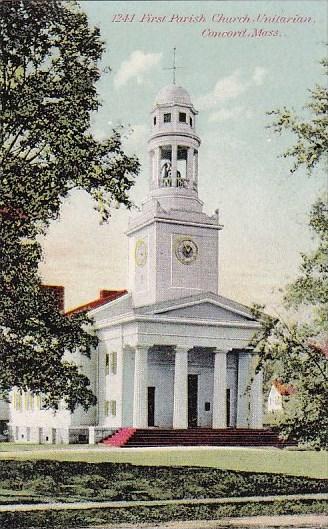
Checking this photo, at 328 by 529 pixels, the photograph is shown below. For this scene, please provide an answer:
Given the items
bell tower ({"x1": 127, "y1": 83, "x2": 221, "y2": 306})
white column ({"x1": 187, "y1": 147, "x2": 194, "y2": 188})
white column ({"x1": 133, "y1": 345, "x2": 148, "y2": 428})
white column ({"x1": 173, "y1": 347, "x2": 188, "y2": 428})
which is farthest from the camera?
white column ({"x1": 173, "y1": 347, "x2": 188, "y2": 428})

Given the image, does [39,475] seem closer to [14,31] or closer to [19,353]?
[19,353]

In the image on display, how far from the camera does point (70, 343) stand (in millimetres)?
14094

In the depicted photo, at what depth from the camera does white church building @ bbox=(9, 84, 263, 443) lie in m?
16.2

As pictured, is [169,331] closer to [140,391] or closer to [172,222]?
[172,222]

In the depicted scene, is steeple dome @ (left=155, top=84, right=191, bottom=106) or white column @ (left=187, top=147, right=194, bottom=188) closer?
steeple dome @ (left=155, top=84, right=191, bottom=106)

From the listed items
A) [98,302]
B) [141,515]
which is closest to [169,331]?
[98,302]

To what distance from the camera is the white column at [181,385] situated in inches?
864

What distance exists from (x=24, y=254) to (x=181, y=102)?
3572 millimetres

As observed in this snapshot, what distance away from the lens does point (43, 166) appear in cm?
1364

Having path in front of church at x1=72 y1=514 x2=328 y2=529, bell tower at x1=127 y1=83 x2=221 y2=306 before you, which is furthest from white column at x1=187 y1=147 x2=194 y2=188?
path in front of church at x1=72 y1=514 x2=328 y2=529

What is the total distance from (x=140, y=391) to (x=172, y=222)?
4.26 meters

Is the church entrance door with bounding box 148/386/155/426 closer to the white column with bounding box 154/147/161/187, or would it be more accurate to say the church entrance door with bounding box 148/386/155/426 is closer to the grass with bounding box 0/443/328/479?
the grass with bounding box 0/443/328/479

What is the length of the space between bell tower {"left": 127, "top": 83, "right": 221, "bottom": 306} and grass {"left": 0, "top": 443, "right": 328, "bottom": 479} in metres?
3.43

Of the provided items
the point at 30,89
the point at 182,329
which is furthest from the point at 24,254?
the point at 182,329
